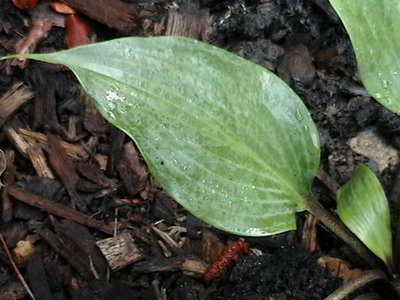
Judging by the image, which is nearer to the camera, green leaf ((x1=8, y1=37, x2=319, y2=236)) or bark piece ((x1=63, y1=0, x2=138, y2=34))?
green leaf ((x1=8, y1=37, x2=319, y2=236))

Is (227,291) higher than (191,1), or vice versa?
(191,1)

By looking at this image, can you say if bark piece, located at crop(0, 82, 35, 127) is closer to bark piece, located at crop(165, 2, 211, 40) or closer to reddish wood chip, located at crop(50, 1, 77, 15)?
reddish wood chip, located at crop(50, 1, 77, 15)

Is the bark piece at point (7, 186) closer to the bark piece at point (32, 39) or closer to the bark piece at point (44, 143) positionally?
the bark piece at point (44, 143)

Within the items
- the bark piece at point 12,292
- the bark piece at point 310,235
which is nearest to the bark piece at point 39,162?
the bark piece at point 12,292

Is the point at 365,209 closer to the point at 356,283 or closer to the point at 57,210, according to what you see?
the point at 356,283

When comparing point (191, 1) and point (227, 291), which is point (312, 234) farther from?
point (191, 1)

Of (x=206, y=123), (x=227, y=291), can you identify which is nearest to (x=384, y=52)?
(x=206, y=123)

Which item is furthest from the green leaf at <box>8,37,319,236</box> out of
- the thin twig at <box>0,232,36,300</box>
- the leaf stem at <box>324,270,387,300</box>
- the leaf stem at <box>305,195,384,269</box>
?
the thin twig at <box>0,232,36,300</box>
